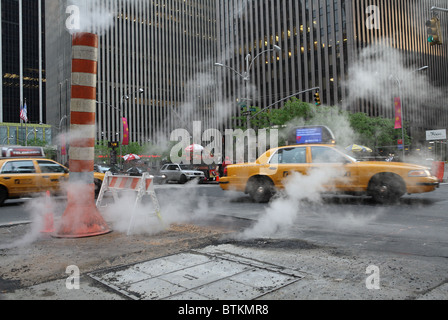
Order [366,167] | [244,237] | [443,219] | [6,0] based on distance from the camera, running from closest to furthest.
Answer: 1. [244,237]
2. [443,219]
3. [366,167]
4. [6,0]

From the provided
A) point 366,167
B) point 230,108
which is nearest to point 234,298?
point 366,167

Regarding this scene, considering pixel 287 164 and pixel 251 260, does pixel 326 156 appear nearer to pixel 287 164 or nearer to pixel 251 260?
pixel 287 164

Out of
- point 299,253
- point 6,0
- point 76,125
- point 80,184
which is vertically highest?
point 6,0

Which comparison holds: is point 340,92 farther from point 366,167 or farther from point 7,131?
point 7,131

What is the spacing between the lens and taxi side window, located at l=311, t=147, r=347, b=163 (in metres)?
8.10

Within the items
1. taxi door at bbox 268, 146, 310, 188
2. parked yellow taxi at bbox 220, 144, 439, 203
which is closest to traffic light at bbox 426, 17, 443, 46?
parked yellow taxi at bbox 220, 144, 439, 203

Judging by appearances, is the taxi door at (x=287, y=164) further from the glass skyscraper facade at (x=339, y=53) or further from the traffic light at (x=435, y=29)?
the glass skyscraper facade at (x=339, y=53)

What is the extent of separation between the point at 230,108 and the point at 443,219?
56.4 m

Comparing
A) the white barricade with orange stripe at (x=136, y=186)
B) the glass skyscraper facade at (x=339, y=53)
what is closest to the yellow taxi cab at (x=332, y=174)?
the white barricade with orange stripe at (x=136, y=186)

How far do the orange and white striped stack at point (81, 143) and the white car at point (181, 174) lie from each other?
50.1 ft

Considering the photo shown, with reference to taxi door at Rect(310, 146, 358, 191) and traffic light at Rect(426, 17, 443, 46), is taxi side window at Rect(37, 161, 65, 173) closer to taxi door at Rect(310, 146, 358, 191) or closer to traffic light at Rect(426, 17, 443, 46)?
taxi door at Rect(310, 146, 358, 191)

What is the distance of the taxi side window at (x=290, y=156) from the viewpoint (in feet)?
27.7

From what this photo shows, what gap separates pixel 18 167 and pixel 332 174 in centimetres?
889

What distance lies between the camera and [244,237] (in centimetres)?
488
